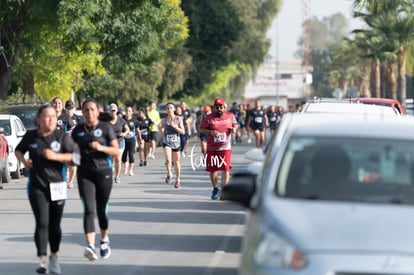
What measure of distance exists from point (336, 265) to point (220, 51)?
61346 millimetres

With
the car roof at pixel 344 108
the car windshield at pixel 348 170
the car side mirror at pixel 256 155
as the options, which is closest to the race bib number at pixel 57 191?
the car side mirror at pixel 256 155

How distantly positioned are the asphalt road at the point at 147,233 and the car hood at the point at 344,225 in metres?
4.21

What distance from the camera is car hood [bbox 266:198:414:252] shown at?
22.1ft

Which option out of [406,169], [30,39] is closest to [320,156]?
[406,169]

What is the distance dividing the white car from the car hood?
18960 millimetres

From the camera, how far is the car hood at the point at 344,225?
6746 millimetres

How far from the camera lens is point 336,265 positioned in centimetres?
661

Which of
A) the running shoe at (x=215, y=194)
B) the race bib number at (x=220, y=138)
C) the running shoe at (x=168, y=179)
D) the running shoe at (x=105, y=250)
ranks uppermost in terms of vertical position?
the race bib number at (x=220, y=138)

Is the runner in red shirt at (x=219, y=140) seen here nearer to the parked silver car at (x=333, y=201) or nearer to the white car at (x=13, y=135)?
the white car at (x=13, y=135)

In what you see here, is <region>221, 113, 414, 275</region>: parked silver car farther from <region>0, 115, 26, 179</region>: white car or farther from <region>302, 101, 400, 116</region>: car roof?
<region>0, 115, 26, 179</region>: white car

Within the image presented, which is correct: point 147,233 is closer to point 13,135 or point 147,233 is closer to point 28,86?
point 13,135

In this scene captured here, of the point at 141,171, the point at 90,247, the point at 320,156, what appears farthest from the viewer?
the point at 141,171

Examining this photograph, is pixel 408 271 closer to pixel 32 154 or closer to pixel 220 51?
pixel 32 154

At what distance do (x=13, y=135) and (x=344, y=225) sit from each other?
19861 mm
